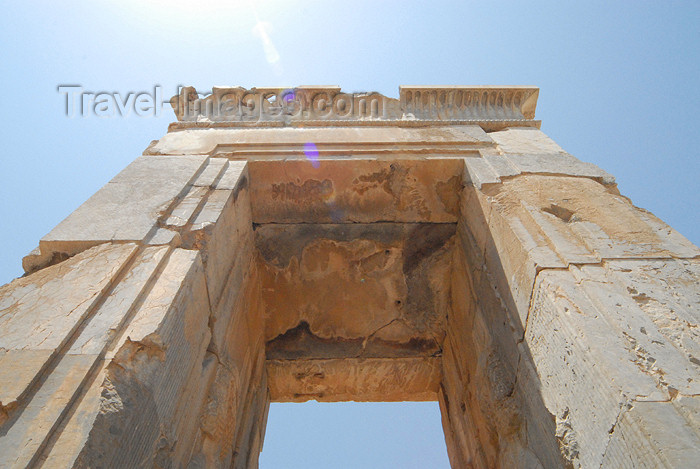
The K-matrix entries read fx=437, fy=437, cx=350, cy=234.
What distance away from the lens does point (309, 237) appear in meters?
3.81

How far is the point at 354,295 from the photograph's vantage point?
4.08 metres

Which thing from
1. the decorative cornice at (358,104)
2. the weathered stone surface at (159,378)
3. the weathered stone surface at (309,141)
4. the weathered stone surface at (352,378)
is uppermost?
the decorative cornice at (358,104)

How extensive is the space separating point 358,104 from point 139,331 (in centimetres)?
328

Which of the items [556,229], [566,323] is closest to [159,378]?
[566,323]

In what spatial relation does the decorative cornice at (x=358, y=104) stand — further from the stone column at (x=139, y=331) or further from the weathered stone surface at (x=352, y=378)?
the weathered stone surface at (x=352, y=378)

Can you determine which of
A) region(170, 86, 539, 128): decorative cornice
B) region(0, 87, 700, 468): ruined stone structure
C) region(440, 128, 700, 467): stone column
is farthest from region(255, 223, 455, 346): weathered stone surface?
region(170, 86, 539, 128): decorative cornice

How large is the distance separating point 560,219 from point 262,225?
2.30 metres

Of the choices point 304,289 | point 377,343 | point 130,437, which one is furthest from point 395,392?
point 130,437

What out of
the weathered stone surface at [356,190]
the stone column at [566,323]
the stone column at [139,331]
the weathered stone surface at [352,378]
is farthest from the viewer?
the weathered stone surface at [352,378]

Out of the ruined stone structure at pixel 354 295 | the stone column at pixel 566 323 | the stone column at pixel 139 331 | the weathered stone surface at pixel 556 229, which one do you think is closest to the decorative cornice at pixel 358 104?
the ruined stone structure at pixel 354 295

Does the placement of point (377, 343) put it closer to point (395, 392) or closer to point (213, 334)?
point (395, 392)

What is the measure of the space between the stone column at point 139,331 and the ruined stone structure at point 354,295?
1cm

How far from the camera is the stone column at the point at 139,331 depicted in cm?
149

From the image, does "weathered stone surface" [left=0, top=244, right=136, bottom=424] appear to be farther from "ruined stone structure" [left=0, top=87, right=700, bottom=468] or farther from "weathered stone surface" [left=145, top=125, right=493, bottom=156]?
"weathered stone surface" [left=145, top=125, right=493, bottom=156]
